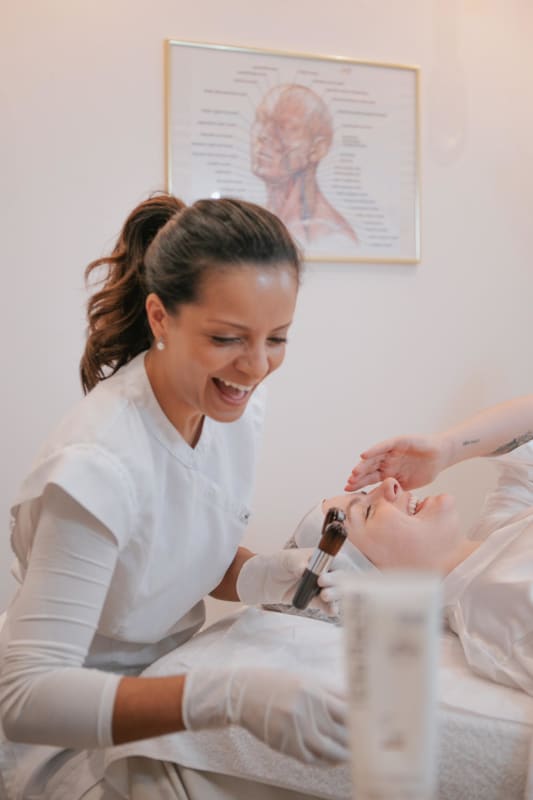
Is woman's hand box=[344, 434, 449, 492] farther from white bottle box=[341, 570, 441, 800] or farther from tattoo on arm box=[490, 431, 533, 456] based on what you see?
white bottle box=[341, 570, 441, 800]

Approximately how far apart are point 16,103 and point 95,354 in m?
1.04

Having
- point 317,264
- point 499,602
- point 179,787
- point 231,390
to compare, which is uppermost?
point 317,264

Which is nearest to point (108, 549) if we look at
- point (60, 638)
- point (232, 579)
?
point (60, 638)

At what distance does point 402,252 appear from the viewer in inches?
91.8

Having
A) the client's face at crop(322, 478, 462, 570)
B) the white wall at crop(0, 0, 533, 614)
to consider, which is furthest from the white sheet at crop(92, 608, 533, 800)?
the white wall at crop(0, 0, 533, 614)

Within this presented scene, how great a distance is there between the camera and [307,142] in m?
2.23

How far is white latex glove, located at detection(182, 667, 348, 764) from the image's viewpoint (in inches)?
32.3

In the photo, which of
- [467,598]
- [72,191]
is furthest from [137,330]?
[72,191]

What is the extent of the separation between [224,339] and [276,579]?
50cm

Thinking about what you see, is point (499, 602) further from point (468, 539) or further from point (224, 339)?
point (224, 339)

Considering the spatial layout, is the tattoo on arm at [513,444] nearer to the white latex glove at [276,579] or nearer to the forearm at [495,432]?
the forearm at [495,432]

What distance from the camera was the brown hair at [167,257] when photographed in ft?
3.60

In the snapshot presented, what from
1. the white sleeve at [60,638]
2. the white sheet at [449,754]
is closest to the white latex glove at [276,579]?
the white sheet at [449,754]

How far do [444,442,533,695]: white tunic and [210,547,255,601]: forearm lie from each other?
1.29ft
